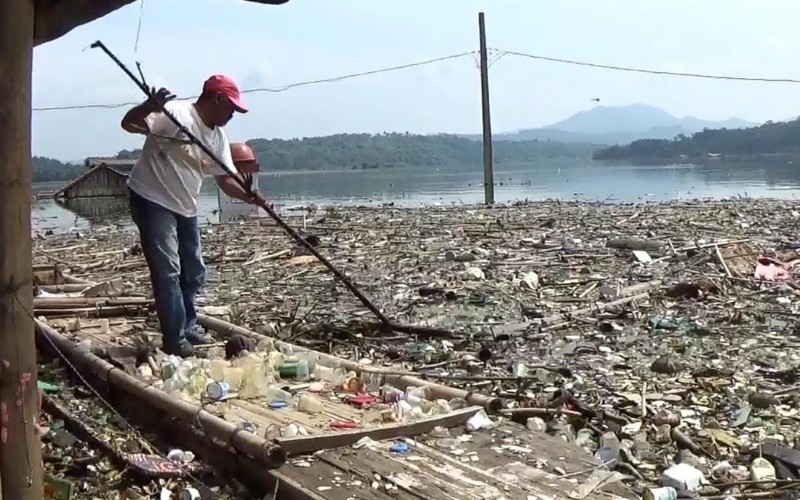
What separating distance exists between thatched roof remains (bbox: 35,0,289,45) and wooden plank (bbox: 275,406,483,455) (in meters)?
1.84

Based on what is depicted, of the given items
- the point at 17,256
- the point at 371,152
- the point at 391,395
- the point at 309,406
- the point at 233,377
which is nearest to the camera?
the point at 17,256

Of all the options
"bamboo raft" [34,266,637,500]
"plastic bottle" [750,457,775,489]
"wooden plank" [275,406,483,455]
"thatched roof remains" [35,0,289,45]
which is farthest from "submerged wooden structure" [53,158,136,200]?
"plastic bottle" [750,457,775,489]

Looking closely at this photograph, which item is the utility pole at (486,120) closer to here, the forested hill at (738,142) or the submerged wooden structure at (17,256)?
the submerged wooden structure at (17,256)

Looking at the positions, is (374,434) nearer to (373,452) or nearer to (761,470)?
(373,452)

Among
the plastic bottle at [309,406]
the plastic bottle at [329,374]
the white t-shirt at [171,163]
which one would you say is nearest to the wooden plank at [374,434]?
the plastic bottle at [309,406]

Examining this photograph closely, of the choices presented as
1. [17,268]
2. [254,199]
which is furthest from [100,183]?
[17,268]

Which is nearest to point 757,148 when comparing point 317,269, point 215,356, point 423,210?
point 423,210

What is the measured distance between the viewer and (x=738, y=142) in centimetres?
7244

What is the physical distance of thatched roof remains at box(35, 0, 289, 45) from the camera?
3.16 metres

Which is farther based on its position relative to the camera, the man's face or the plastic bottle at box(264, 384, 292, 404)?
the man's face

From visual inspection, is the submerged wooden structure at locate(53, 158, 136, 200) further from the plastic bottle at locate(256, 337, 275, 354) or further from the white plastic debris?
the white plastic debris

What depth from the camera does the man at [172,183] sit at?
17.9 feet

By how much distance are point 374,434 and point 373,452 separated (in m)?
0.16

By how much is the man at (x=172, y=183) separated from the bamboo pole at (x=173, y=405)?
0.52 m
